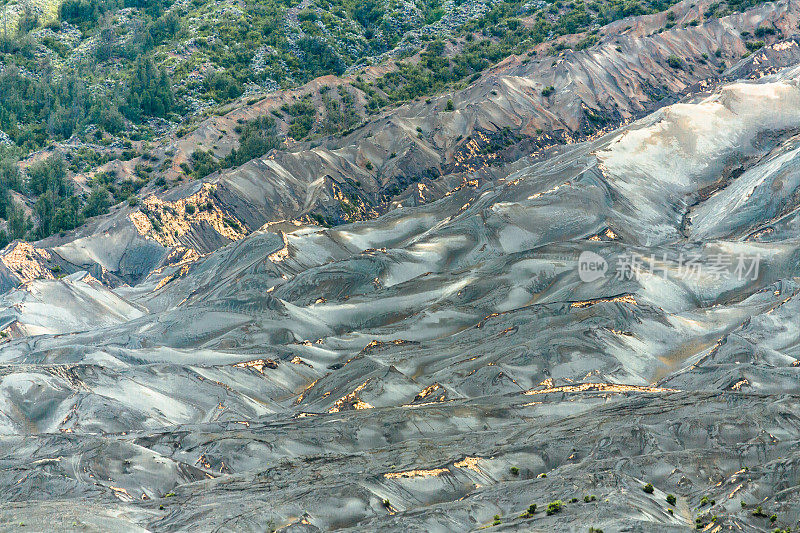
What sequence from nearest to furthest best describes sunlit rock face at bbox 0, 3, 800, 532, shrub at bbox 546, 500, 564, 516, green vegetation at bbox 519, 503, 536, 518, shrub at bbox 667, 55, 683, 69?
shrub at bbox 546, 500, 564, 516
green vegetation at bbox 519, 503, 536, 518
sunlit rock face at bbox 0, 3, 800, 532
shrub at bbox 667, 55, 683, 69

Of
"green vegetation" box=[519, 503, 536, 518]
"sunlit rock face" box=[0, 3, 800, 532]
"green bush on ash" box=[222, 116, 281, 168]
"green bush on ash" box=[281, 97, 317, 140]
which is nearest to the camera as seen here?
"green vegetation" box=[519, 503, 536, 518]

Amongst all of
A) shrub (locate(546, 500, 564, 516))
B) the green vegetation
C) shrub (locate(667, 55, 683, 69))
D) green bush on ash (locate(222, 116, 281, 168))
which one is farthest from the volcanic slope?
shrub (locate(546, 500, 564, 516))

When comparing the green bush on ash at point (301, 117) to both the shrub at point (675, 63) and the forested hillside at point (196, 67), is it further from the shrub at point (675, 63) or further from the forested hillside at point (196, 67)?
the shrub at point (675, 63)

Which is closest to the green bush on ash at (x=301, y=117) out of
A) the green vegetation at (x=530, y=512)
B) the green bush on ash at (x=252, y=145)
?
the green bush on ash at (x=252, y=145)

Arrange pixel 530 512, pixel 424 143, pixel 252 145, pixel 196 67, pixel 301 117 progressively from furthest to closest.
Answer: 1. pixel 196 67
2. pixel 301 117
3. pixel 252 145
4. pixel 424 143
5. pixel 530 512

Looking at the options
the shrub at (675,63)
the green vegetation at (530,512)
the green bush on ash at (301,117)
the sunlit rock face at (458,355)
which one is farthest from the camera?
the green bush on ash at (301,117)

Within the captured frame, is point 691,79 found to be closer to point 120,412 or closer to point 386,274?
point 386,274

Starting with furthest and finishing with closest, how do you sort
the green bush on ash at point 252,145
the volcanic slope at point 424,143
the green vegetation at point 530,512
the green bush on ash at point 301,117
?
1. the green bush on ash at point 301,117
2. the green bush on ash at point 252,145
3. the volcanic slope at point 424,143
4. the green vegetation at point 530,512

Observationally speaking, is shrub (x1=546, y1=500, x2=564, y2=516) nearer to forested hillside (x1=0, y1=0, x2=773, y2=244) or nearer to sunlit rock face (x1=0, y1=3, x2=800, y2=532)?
sunlit rock face (x1=0, y1=3, x2=800, y2=532)

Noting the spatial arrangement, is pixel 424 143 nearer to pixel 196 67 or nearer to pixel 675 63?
pixel 675 63

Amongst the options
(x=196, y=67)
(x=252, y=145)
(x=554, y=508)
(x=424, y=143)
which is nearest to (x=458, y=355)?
(x=554, y=508)
